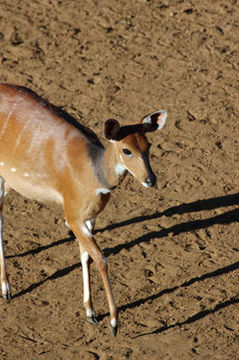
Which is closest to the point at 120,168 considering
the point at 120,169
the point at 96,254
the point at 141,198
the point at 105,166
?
the point at 120,169

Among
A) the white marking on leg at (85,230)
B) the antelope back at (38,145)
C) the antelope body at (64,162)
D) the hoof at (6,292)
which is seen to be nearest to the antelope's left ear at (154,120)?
the antelope body at (64,162)

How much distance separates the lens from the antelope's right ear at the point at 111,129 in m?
6.33

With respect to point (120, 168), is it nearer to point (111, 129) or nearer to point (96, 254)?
point (111, 129)

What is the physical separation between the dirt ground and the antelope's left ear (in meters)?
1.83

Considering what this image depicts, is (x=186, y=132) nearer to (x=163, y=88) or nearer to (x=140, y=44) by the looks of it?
(x=163, y=88)

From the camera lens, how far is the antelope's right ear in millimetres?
6328

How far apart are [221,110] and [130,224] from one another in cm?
244

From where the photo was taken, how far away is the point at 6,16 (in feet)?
37.6

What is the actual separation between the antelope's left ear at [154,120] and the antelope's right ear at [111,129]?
29cm

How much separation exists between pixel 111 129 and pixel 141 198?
247 cm

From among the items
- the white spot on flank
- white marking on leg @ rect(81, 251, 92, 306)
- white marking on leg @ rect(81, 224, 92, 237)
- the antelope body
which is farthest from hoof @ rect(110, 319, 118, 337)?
the white spot on flank

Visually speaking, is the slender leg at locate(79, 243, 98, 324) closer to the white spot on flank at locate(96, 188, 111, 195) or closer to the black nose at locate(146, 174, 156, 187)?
the white spot on flank at locate(96, 188, 111, 195)

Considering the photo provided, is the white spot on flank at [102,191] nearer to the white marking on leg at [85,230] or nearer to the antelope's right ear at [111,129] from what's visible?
the white marking on leg at [85,230]

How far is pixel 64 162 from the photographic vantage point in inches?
273
